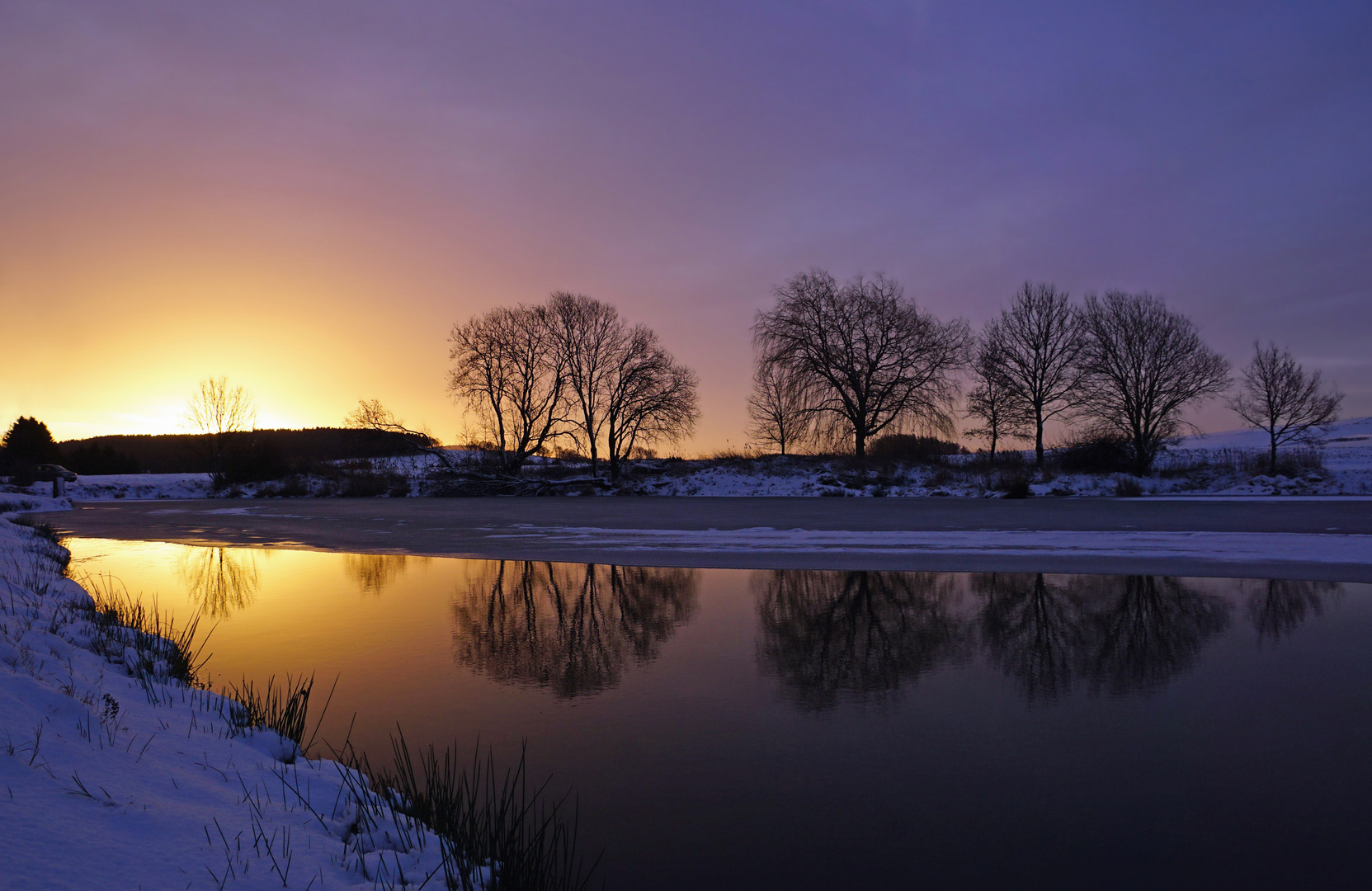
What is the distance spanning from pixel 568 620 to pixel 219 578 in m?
7.30

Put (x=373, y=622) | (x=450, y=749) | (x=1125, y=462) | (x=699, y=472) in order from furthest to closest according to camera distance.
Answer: (x=699, y=472) < (x=1125, y=462) < (x=373, y=622) < (x=450, y=749)

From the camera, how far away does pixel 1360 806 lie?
393cm

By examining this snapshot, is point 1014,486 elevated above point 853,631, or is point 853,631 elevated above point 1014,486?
point 1014,486

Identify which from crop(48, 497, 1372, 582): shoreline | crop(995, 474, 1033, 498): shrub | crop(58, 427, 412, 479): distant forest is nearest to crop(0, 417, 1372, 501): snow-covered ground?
crop(995, 474, 1033, 498): shrub

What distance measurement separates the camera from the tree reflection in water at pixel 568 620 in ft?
22.2

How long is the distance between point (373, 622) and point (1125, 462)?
41082 mm

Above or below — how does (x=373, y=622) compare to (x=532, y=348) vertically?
below

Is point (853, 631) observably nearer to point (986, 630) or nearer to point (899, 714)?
point (986, 630)

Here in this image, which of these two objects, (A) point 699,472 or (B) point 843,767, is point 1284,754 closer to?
(B) point 843,767

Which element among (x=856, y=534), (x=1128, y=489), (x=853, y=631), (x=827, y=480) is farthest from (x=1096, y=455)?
(x=853, y=631)

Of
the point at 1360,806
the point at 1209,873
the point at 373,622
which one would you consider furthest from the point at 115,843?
the point at 373,622

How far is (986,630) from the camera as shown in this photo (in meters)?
7.81

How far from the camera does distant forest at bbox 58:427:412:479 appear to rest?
47338 millimetres

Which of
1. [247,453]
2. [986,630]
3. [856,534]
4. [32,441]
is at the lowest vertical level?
[986,630]
